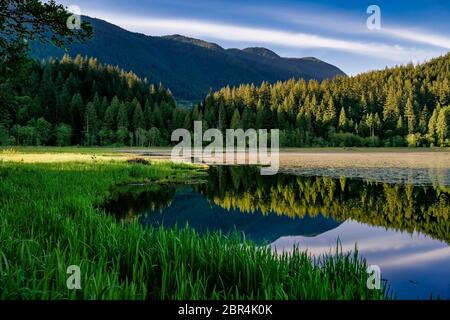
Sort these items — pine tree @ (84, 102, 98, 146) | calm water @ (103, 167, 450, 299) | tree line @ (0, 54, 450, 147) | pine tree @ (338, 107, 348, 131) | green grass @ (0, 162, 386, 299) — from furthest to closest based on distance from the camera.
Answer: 1. pine tree @ (338, 107, 348, 131)
2. pine tree @ (84, 102, 98, 146)
3. tree line @ (0, 54, 450, 147)
4. calm water @ (103, 167, 450, 299)
5. green grass @ (0, 162, 386, 299)

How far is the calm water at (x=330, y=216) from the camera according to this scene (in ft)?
37.9

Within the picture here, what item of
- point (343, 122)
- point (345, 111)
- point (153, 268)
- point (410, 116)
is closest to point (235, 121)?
point (343, 122)

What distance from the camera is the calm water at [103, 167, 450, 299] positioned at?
→ 11.5 metres

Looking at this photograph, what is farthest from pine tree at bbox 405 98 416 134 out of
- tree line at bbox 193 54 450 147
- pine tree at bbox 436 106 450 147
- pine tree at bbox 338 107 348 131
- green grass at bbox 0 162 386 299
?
green grass at bbox 0 162 386 299

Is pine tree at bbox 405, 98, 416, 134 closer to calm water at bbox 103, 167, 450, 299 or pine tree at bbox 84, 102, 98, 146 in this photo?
pine tree at bbox 84, 102, 98, 146

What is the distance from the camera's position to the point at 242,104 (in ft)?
514

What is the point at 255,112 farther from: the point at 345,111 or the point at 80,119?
the point at 80,119

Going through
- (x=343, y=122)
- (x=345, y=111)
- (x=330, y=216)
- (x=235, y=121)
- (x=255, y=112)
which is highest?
(x=345, y=111)

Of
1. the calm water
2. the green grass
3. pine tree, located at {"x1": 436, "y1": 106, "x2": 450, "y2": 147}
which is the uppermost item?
pine tree, located at {"x1": 436, "y1": 106, "x2": 450, "y2": 147}

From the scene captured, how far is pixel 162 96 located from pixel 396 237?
173495 millimetres

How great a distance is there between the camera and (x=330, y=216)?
62.4ft
